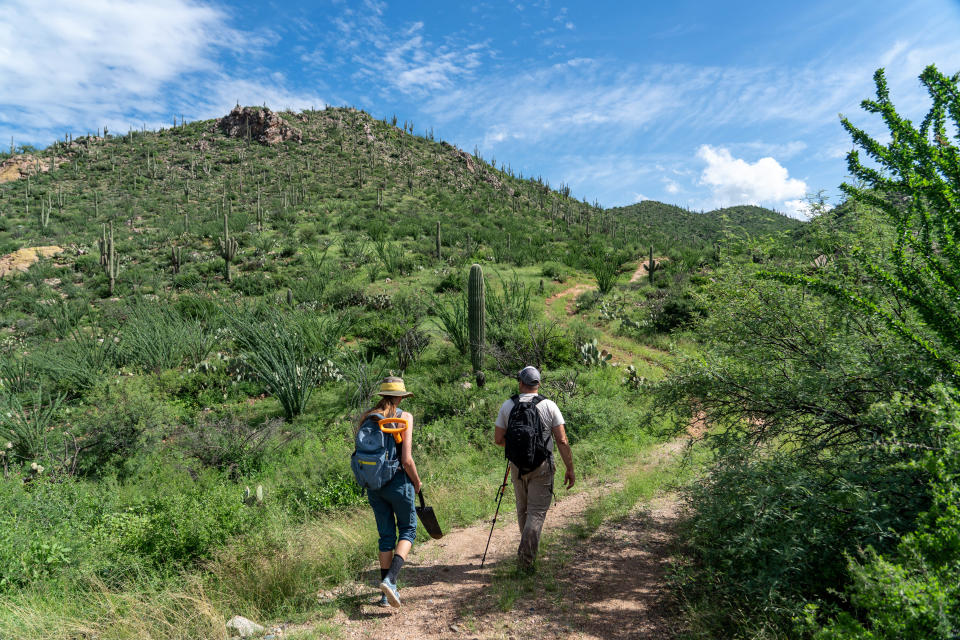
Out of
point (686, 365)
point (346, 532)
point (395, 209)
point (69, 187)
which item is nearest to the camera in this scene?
point (686, 365)

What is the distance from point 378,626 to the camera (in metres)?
3.11

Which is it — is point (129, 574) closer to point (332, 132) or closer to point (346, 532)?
point (346, 532)

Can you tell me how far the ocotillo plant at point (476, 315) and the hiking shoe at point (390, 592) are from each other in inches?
246

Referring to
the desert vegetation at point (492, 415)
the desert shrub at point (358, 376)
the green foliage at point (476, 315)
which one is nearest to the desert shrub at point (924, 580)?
the desert vegetation at point (492, 415)

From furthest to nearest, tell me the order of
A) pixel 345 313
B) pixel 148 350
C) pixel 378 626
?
pixel 345 313 → pixel 148 350 → pixel 378 626

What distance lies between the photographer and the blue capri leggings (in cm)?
349

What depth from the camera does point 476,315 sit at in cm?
979

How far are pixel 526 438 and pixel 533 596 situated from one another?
3.82 feet

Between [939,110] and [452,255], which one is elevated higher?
[452,255]

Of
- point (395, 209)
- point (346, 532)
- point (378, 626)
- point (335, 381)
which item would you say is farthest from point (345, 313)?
point (395, 209)

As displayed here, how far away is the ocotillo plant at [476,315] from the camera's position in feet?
31.6

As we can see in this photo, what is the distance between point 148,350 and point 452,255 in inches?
577

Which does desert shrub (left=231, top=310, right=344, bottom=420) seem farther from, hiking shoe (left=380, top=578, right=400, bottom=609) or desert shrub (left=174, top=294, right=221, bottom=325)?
hiking shoe (left=380, top=578, right=400, bottom=609)

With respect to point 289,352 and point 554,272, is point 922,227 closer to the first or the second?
point 289,352
